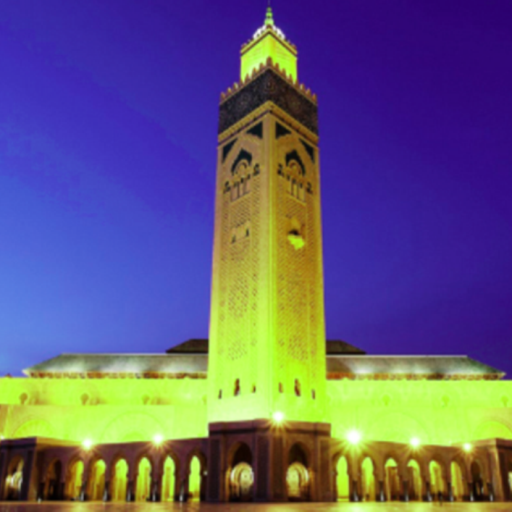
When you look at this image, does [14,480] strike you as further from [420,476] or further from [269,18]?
[269,18]

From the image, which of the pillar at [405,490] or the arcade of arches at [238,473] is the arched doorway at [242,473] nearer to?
the arcade of arches at [238,473]

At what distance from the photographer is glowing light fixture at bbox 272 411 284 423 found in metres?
17.6

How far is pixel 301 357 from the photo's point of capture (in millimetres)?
21719

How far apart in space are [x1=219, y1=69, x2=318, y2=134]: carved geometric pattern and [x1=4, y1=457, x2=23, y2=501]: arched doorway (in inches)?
647

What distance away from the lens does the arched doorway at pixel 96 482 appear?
815 inches

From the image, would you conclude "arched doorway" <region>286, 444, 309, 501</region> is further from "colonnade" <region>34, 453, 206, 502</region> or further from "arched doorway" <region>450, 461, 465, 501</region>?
"arched doorway" <region>450, 461, 465, 501</region>

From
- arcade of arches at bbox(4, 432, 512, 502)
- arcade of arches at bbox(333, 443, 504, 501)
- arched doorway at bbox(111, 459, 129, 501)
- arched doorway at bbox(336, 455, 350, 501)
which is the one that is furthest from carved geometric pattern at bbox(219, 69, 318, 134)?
arched doorway at bbox(111, 459, 129, 501)

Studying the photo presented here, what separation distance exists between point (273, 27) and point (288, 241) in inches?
431

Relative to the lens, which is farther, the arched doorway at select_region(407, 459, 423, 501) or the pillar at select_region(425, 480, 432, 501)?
the arched doorway at select_region(407, 459, 423, 501)

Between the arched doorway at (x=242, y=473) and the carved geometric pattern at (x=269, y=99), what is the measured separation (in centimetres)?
1430

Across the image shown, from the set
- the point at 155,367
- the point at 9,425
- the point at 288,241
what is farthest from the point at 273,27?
the point at 9,425

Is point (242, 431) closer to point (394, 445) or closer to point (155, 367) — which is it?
point (394, 445)

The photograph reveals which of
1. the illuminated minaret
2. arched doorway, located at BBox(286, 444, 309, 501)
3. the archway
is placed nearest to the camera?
arched doorway, located at BBox(286, 444, 309, 501)

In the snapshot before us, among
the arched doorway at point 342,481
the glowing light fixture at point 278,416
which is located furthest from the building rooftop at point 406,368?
the glowing light fixture at point 278,416
